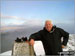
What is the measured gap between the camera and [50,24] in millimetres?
A: 1816

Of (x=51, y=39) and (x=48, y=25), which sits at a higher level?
(x=48, y=25)

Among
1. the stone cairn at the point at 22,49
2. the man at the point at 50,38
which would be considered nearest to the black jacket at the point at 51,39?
the man at the point at 50,38

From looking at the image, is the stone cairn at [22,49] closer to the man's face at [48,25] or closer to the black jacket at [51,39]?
the black jacket at [51,39]

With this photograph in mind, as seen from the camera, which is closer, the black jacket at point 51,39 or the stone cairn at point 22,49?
the stone cairn at point 22,49

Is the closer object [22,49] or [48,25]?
[22,49]

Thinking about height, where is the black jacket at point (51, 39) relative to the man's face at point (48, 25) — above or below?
below

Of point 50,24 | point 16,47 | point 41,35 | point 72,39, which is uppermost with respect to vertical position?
point 50,24

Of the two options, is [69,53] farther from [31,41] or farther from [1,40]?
[1,40]

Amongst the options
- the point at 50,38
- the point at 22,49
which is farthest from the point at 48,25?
the point at 22,49

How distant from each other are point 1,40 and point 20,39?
1.21 m

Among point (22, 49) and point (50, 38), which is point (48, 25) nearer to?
point (50, 38)

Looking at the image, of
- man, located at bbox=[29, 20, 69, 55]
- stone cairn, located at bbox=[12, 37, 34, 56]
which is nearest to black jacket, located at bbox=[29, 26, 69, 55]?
man, located at bbox=[29, 20, 69, 55]

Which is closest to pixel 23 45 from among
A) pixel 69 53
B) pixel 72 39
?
pixel 69 53

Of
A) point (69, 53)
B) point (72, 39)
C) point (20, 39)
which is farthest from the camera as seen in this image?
point (72, 39)
